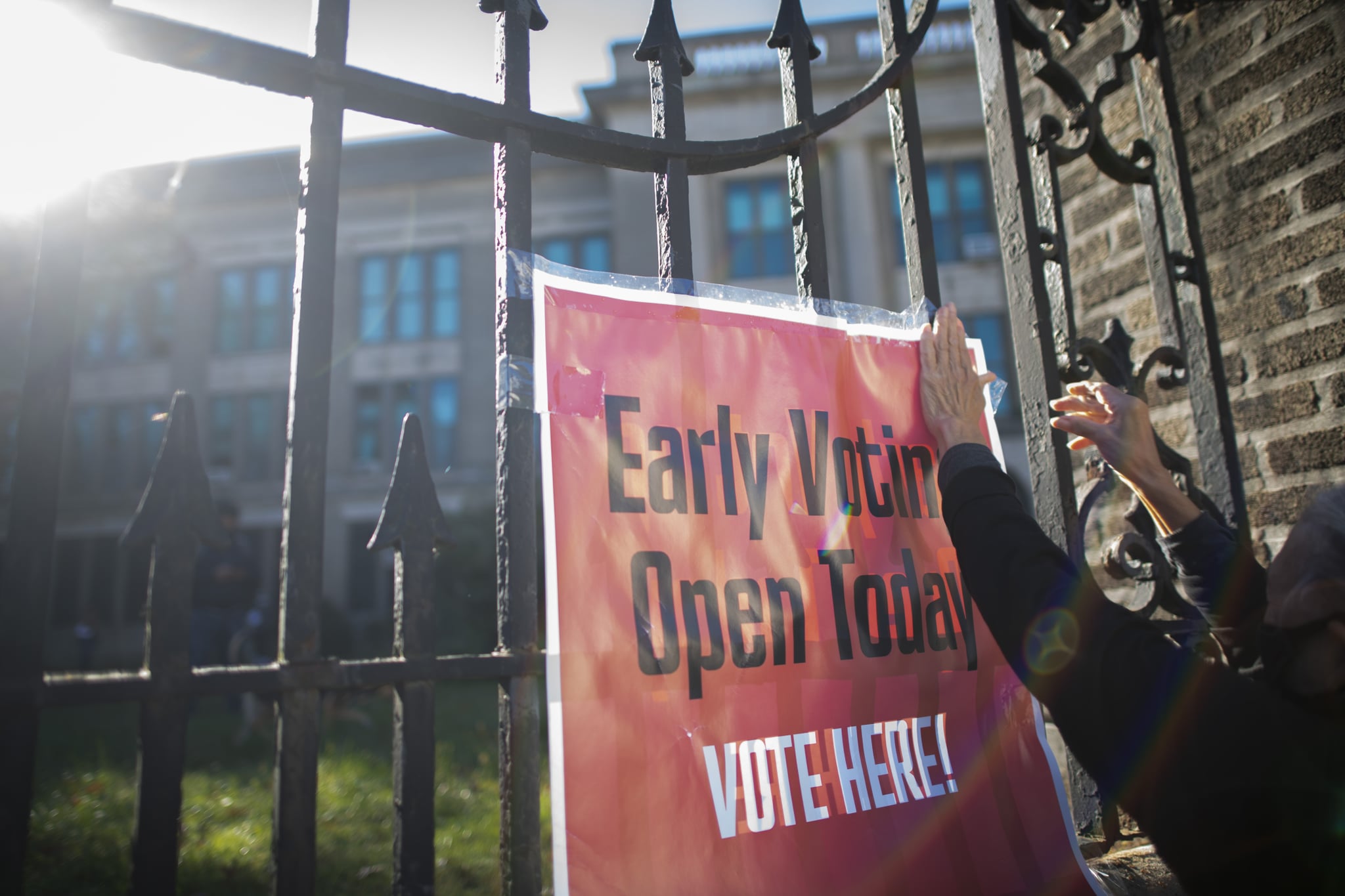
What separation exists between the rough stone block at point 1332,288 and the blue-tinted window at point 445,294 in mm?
18966

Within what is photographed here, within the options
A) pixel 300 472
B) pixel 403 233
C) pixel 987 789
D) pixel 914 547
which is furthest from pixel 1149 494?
pixel 403 233

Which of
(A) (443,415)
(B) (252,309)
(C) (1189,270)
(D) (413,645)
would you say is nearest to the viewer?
(D) (413,645)

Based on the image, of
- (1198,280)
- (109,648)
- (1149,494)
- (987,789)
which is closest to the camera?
(987,789)

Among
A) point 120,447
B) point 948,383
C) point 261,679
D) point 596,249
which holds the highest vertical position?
point 596,249

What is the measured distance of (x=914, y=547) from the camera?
156 centimetres

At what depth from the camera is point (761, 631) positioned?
133 cm

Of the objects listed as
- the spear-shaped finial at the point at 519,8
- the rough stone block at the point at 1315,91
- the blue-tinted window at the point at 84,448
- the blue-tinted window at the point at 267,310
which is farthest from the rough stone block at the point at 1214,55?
the blue-tinted window at the point at 84,448

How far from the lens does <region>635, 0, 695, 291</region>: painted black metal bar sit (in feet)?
4.82

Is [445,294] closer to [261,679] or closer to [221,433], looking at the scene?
[221,433]

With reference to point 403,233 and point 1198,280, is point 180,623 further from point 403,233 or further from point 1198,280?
point 403,233

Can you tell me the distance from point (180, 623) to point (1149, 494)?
1770 millimetres

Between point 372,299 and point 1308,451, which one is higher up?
point 372,299

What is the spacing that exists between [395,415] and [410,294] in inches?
118

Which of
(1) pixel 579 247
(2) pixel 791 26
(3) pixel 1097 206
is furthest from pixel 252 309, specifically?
(2) pixel 791 26
